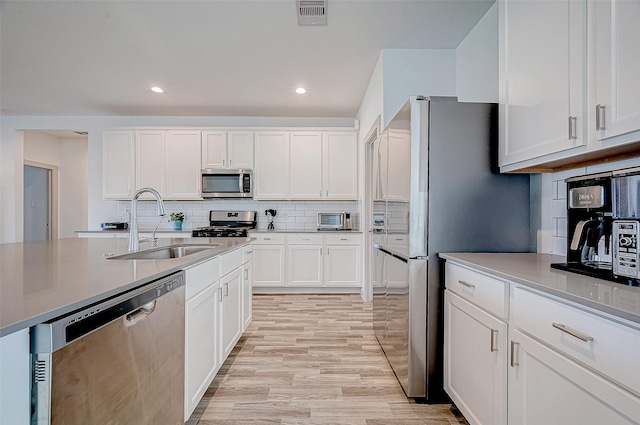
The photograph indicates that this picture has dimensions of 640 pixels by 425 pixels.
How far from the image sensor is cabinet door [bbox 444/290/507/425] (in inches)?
54.4

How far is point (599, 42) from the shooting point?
4.03 feet

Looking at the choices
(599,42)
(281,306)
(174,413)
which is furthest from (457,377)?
(281,306)

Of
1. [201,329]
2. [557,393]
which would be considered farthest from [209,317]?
[557,393]

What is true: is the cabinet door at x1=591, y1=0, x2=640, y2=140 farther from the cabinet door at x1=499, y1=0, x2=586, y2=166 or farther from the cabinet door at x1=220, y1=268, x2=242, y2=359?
the cabinet door at x1=220, y1=268, x2=242, y2=359

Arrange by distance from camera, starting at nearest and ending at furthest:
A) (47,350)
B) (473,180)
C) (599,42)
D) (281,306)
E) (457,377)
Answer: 1. (47,350)
2. (599,42)
3. (457,377)
4. (473,180)
5. (281,306)

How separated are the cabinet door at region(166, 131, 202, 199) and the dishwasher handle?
12.4 ft

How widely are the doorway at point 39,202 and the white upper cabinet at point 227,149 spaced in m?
3.86

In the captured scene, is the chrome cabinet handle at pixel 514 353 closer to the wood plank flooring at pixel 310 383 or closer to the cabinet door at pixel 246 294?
the wood plank flooring at pixel 310 383

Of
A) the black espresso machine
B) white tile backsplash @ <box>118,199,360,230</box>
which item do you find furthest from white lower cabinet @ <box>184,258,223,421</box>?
white tile backsplash @ <box>118,199,360,230</box>

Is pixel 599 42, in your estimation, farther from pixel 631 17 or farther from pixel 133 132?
pixel 133 132

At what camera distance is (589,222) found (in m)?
1.33

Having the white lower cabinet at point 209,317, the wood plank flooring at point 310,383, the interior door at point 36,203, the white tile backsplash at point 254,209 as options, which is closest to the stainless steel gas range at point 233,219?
the white tile backsplash at point 254,209

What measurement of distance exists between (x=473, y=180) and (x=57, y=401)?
1.99 metres

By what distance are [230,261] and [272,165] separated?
9.03 feet
